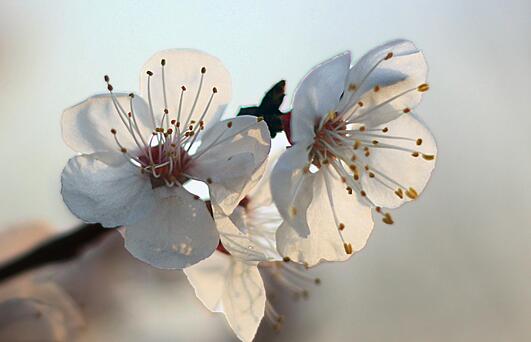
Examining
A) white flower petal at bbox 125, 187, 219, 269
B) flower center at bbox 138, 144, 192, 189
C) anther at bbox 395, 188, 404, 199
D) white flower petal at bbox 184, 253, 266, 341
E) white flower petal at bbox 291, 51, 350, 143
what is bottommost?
white flower petal at bbox 184, 253, 266, 341

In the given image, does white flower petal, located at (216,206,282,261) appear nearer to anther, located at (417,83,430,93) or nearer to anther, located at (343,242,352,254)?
anther, located at (343,242,352,254)

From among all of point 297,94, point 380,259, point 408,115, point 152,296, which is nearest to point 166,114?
point 297,94

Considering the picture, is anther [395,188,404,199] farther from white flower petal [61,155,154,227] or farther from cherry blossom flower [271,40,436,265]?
white flower petal [61,155,154,227]

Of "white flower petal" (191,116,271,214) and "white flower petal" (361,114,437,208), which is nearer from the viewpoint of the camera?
"white flower petal" (191,116,271,214)

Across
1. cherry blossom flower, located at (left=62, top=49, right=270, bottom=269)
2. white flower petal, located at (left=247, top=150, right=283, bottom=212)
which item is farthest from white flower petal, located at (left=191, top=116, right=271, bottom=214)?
white flower petal, located at (left=247, top=150, right=283, bottom=212)

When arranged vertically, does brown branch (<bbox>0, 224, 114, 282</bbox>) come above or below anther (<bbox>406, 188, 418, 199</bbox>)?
below

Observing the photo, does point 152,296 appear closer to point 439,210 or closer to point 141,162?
point 141,162

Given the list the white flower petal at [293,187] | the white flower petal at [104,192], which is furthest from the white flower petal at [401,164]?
the white flower petal at [104,192]

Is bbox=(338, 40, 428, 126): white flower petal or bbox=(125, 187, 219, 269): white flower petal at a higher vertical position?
bbox=(338, 40, 428, 126): white flower petal
